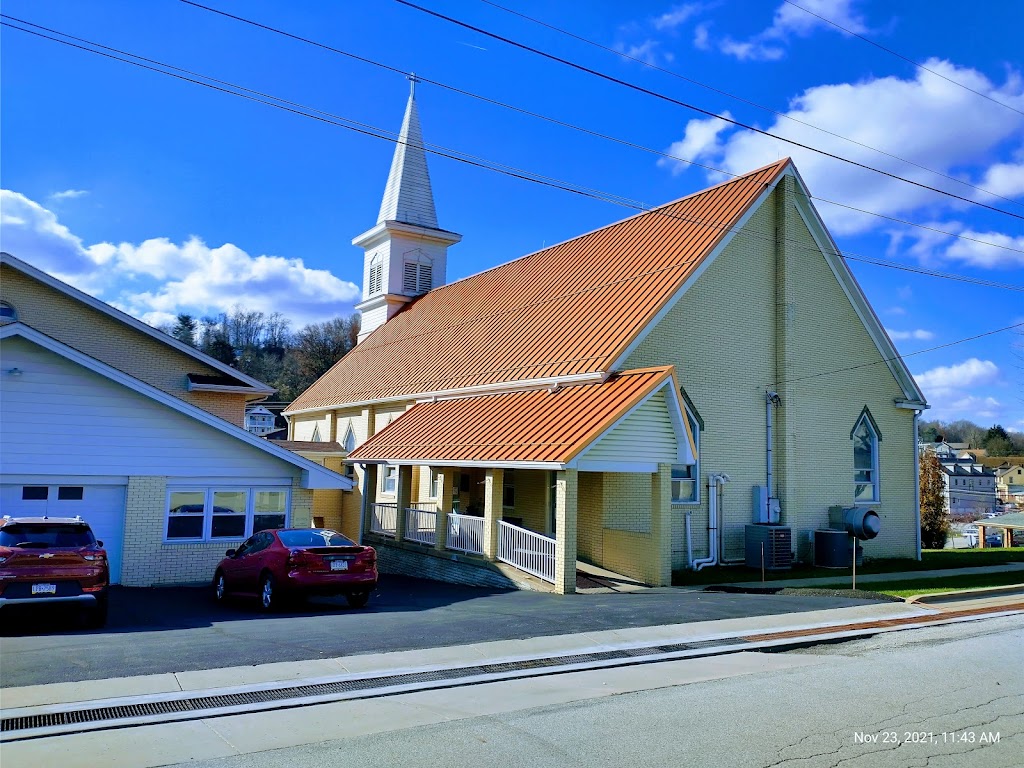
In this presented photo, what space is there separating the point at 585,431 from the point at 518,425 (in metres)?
2.76

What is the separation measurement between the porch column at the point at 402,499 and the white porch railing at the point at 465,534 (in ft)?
9.10

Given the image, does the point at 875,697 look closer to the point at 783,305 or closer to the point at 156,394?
the point at 156,394

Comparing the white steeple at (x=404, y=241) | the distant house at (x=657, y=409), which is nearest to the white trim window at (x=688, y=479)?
the distant house at (x=657, y=409)

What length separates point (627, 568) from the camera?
61.8ft

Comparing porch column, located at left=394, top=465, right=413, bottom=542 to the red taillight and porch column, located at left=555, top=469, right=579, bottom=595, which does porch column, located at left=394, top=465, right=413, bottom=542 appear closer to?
porch column, located at left=555, top=469, right=579, bottom=595

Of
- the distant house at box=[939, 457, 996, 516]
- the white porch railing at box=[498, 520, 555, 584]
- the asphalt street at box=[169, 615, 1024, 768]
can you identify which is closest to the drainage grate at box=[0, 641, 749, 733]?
the asphalt street at box=[169, 615, 1024, 768]

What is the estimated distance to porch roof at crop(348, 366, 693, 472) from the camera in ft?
55.8

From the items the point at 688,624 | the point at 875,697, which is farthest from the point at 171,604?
the point at 875,697

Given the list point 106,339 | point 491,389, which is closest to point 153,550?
point 106,339

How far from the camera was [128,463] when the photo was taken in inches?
698

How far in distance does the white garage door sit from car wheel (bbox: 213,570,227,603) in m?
2.50

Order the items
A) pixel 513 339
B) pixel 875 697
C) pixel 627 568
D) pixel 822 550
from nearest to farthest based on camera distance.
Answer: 1. pixel 875 697
2. pixel 627 568
3. pixel 822 550
4. pixel 513 339

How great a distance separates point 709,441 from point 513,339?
274 inches

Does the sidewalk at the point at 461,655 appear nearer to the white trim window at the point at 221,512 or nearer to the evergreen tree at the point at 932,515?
the white trim window at the point at 221,512
